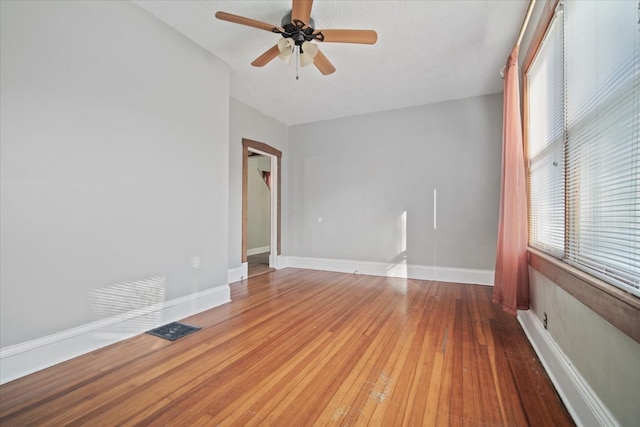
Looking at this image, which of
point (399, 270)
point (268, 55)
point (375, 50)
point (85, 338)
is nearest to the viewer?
point (85, 338)

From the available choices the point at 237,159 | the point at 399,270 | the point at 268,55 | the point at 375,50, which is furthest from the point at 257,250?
the point at 375,50

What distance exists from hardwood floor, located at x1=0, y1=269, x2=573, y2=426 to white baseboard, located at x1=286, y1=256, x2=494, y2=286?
4.46 feet

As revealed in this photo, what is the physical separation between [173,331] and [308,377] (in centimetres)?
143

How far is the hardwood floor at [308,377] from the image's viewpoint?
142 cm

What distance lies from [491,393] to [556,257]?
1026mm

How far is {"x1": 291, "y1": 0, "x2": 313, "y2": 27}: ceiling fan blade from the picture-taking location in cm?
198

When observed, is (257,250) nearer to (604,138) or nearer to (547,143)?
(547,143)

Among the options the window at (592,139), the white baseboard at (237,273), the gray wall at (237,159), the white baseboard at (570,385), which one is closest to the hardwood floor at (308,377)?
the white baseboard at (570,385)

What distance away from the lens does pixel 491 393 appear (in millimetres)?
1601

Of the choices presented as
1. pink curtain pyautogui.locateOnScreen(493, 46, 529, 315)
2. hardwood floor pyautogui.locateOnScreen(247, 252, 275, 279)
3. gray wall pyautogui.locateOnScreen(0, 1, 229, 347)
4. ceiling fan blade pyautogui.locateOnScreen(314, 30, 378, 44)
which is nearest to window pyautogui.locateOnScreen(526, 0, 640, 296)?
pink curtain pyautogui.locateOnScreen(493, 46, 529, 315)

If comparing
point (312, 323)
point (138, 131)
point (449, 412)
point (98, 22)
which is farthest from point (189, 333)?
point (98, 22)

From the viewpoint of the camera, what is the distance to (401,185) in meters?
4.62

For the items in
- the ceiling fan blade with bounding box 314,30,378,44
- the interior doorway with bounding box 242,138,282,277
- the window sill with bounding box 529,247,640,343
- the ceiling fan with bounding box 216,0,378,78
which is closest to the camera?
the window sill with bounding box 529,247,640,343

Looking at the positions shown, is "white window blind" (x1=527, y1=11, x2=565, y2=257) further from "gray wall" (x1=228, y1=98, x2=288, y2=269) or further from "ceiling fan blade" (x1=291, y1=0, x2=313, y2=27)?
"gray wall" (x1=228, y1=98, x2=288, y2=269)
